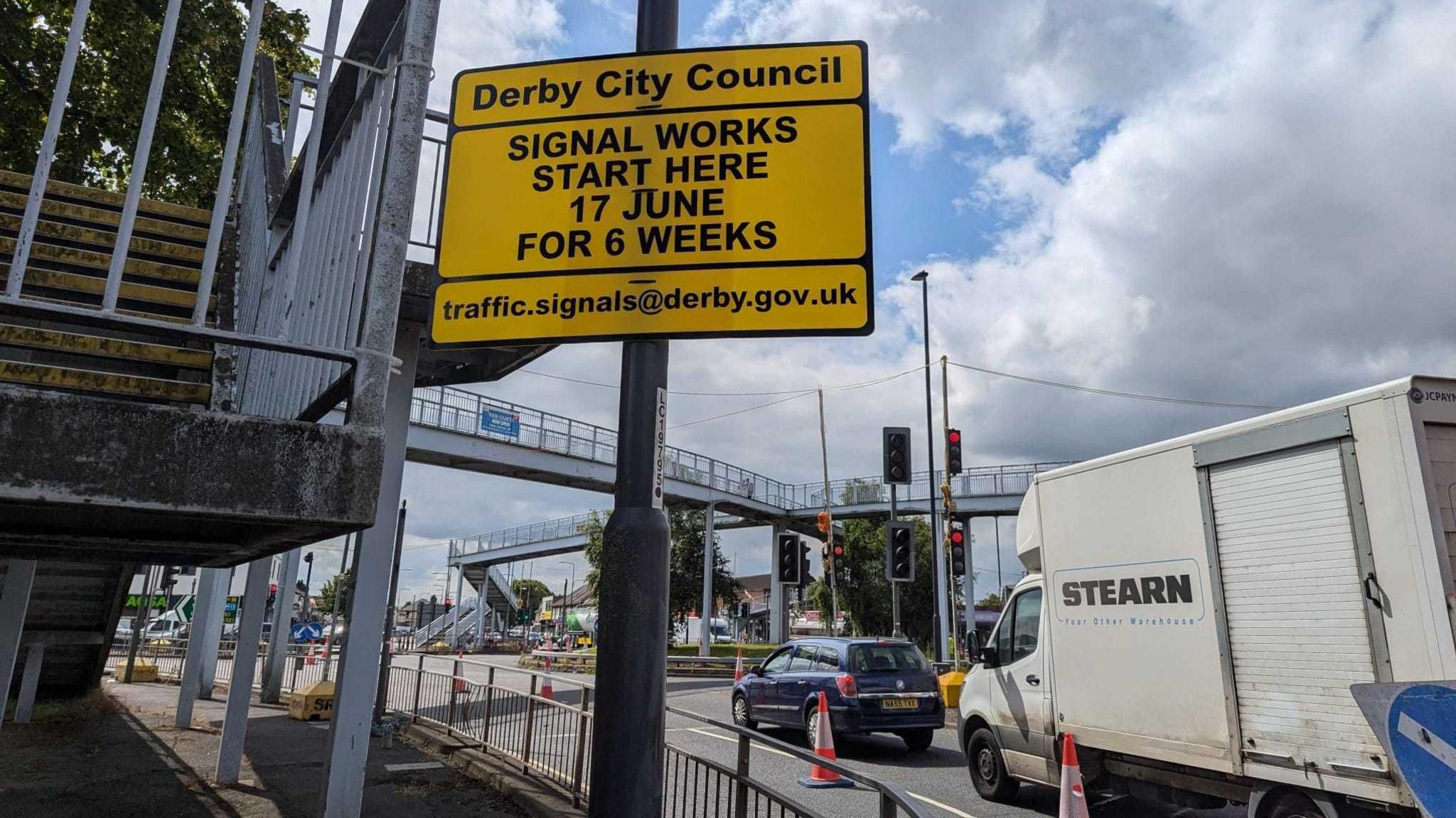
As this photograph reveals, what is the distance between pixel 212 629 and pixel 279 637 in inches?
103

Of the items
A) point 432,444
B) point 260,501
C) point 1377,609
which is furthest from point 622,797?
point 432,444

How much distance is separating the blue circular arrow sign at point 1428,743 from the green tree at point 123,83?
41.1 ft

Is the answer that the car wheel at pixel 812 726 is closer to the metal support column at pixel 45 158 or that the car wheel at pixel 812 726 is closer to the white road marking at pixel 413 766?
the white road marking at pixel 413 766

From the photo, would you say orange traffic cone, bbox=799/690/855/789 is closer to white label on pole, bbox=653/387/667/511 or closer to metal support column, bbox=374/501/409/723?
metal support column, bbox=374/501/409/723

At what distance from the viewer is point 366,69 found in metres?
3.30

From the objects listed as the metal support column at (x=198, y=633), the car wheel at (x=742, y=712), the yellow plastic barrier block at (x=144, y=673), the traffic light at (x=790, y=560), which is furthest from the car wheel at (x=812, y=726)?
the yellow plastic barrier block at (x=144, y=673)

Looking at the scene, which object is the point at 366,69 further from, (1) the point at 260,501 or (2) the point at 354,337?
(1) the point at 260,501

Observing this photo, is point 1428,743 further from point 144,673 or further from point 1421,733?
point 144,673

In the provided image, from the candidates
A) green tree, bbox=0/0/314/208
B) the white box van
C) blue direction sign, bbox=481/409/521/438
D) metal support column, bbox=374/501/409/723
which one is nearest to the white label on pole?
the white box van

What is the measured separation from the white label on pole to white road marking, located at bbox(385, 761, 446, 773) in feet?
23.9

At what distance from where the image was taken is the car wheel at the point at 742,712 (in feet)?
44.6

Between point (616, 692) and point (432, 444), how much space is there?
26.6 m

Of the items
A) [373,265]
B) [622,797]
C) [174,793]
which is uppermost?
[373,265]

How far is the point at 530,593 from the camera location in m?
109
